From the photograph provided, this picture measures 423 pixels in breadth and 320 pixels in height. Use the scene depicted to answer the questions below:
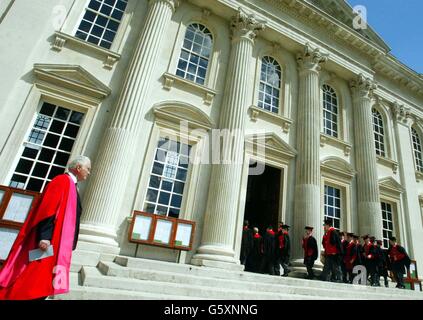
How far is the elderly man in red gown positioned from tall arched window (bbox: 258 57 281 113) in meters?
9.95

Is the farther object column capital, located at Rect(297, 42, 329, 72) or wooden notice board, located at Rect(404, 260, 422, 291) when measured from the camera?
column capital, located at Rect(297, 42, 329, 72)

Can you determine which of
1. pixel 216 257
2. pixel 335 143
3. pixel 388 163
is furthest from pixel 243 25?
pixel 388 163

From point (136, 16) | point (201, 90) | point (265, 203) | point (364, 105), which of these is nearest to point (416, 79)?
point (364, 105)

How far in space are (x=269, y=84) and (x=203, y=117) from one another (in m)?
4.22

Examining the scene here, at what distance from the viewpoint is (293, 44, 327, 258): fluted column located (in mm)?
10094

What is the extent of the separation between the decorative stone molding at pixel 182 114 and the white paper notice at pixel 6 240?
5043 millimetres

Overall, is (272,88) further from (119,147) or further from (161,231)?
(161,231)

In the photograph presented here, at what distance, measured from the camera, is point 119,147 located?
25.2 feet

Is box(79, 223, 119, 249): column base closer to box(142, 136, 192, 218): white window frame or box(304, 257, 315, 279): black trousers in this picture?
box(142, 136, 192, 218): white window frame

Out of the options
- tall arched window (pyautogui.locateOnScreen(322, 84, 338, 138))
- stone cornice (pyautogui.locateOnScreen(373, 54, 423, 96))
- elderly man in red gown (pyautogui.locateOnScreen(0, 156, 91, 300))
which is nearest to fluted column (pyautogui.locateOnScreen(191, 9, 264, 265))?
tall arched window (pyautogui.locateOnScreen(322, 84, 338, 138))
